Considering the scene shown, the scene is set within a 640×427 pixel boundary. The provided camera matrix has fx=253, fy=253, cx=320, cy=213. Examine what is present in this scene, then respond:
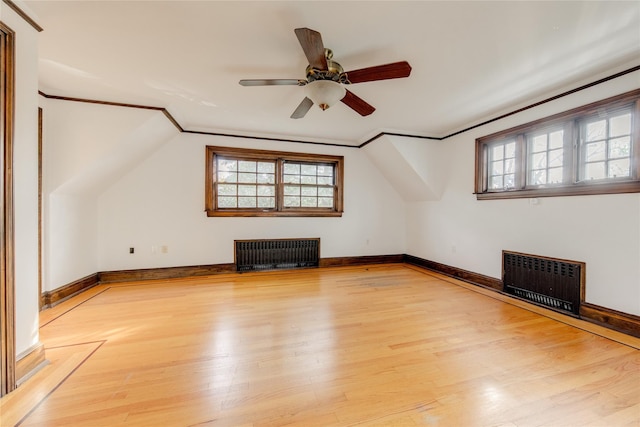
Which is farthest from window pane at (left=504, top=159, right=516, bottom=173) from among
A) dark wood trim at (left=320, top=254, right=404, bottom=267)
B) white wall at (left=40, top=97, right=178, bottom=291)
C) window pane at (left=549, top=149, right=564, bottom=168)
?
white wall at (left=40, top=97, right=178, bottom=291)

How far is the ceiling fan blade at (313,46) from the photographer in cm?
154

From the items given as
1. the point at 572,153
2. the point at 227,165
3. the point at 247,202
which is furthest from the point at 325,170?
the point at 572,153

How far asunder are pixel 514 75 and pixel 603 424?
274 cm

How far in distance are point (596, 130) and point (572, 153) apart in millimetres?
264

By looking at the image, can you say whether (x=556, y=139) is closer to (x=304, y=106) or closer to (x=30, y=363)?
(x=304, y=106)

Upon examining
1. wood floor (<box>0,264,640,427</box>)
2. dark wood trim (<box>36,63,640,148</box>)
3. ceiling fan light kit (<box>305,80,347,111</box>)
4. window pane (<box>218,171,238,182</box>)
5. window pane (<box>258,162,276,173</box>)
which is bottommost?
wood floor (<box>0,264,640,427</box>)

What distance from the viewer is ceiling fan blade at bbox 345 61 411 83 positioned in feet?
6.27

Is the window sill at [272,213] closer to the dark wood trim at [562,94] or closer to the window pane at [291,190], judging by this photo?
the window pane at [291,190]

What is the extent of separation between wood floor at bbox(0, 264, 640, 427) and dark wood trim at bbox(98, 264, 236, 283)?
72cm

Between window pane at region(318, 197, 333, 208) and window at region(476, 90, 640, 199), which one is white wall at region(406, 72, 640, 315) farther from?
window pane at region(318, 197, 333, 208)

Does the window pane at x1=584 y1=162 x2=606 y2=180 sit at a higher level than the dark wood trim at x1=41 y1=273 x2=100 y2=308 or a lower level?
higher

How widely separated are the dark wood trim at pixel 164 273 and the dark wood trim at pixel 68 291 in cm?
18

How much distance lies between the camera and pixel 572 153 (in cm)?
270

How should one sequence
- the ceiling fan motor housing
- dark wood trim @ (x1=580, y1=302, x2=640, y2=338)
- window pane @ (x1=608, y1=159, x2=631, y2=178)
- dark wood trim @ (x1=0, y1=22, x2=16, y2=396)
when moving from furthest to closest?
window pane @ (x1=608, y1=159, x2=631, y2=178), dark wood trim @ (x1=580, y1=302, x2=640, y2=338), the ceiling fan motor housing, dark wood trim @ (x1=0, y1=22, x2=16, y2=396)
